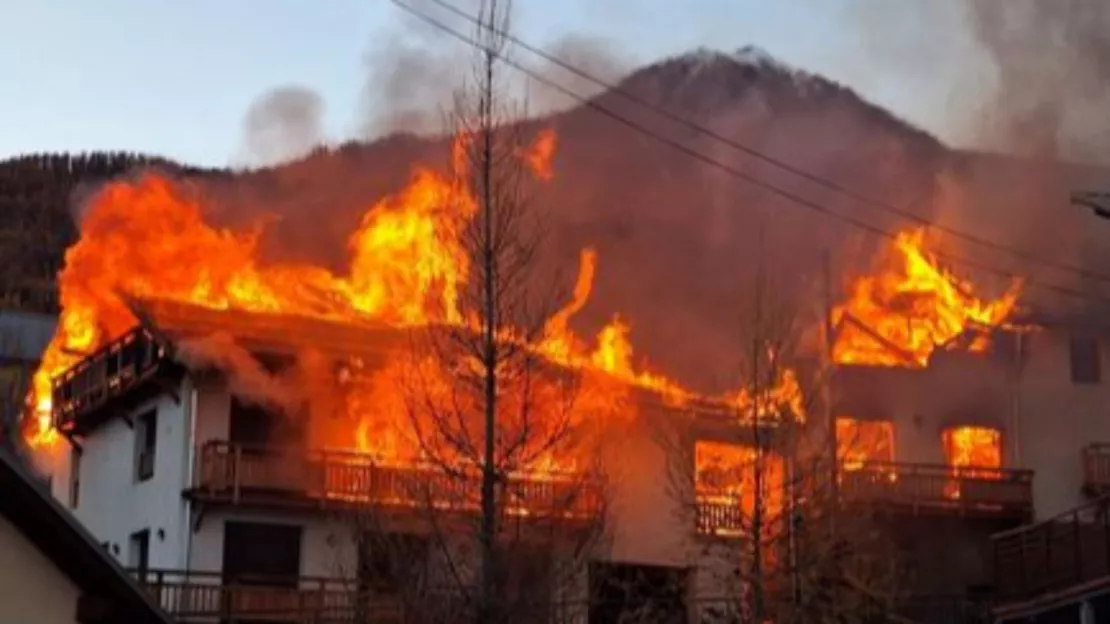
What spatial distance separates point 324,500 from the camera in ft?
123

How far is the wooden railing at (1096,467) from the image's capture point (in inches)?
1930

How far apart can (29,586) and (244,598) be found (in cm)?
1984

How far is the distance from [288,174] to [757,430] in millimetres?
36688

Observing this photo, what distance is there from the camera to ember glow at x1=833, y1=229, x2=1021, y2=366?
166 feet

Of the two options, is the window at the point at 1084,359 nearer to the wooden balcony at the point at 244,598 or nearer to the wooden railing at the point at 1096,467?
the wooden railing at the point at 1096,467

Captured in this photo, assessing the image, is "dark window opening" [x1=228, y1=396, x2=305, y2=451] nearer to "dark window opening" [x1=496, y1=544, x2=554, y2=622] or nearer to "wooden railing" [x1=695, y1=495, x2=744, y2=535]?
"wooden railing" [x1=695, y1=495, x2=744, y2=535]

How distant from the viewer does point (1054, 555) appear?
34.1 metres

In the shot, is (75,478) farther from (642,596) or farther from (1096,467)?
(1096,467)

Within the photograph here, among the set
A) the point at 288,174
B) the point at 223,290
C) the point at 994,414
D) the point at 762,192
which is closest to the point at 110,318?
the point at 223,290

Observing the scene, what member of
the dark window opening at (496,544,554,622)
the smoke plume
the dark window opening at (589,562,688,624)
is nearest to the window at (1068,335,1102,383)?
the dark window opening at (589,562,688,624)

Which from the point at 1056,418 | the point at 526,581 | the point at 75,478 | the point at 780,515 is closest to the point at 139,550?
the point at 75,478

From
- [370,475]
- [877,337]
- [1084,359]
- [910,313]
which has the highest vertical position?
[910,313]

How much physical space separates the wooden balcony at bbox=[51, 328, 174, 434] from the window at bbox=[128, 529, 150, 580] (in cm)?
321

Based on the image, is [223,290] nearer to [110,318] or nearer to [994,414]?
[110,318]
